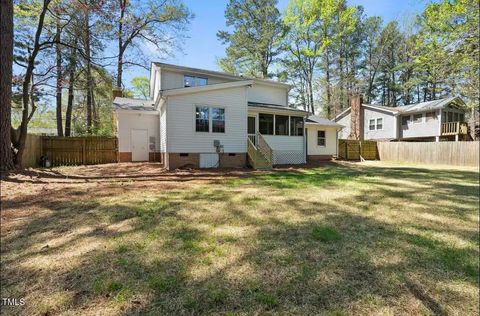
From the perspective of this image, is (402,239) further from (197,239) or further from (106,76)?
(106,76)

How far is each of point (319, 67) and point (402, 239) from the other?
31244 mm

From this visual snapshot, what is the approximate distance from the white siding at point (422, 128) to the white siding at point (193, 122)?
70.4 ft

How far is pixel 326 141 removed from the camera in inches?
836

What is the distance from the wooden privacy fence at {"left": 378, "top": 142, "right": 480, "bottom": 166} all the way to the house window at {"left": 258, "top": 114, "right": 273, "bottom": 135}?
13.6m

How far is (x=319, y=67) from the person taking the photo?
105ft

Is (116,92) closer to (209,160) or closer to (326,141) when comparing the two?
(209,160)

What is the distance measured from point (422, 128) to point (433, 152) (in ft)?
23.5

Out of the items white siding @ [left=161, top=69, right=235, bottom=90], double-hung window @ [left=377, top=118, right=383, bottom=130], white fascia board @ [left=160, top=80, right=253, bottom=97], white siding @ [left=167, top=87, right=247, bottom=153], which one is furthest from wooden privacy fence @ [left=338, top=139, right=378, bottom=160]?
white siding @ [left=161, top=69, right=235, bottom=90]

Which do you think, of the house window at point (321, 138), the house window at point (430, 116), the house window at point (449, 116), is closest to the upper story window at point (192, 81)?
the house window at point (321, 138)

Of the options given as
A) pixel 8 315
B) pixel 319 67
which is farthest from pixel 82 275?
pixel 319 67

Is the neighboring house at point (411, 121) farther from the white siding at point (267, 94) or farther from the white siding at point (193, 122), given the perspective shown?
the white siding at point (193, 122)

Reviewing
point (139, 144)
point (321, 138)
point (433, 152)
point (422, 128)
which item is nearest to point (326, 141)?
point (321, 138)

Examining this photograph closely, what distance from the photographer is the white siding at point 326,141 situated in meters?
20.4

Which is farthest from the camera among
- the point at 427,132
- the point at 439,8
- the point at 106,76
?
the point at 427,132
